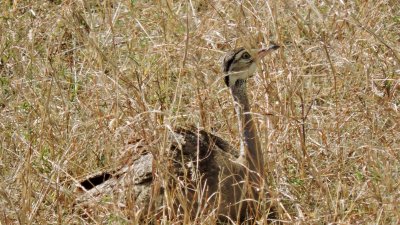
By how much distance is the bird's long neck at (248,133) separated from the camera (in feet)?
16.3

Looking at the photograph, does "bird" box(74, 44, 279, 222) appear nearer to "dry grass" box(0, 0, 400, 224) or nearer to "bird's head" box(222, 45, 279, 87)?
"bird's head" box(222, 45, 279, 87)

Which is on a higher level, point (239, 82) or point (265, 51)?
point (265, 51)

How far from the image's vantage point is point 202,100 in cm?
572

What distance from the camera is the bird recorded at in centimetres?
473

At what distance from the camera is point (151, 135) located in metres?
4.74

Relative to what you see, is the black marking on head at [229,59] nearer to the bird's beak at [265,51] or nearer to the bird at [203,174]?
the bird at [203,174]

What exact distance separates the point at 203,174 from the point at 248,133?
392 mm

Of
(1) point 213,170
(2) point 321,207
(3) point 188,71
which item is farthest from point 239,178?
(3) point 188,71

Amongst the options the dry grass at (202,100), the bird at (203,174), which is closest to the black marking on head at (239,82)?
the bird at (203,174)

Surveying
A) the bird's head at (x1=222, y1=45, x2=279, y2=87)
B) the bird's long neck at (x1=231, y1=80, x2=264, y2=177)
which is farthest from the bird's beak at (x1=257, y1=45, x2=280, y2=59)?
the bird's long neck at (x1=231, y1=80, x2=264, y2=177)

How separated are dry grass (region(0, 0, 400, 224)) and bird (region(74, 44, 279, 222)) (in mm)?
109

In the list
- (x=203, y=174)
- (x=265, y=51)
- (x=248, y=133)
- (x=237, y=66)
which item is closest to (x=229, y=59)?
(x=237, y=66)

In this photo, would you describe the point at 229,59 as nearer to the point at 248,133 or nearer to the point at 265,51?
the point at 265,51

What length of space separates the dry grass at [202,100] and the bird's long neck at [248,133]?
0.37ft
